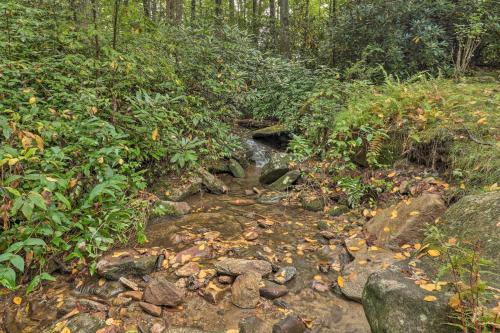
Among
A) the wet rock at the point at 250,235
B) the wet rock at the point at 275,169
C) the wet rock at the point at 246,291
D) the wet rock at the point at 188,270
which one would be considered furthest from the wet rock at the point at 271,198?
the wet rock at the point at 246,291

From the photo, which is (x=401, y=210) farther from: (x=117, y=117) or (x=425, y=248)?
(x=117, y=117)

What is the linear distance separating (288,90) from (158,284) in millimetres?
7788

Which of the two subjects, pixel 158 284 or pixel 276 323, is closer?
pixel 276 323

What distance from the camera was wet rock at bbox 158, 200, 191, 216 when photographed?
17.1ft

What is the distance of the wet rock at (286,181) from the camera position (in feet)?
21.4

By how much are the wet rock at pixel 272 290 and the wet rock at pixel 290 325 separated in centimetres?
34

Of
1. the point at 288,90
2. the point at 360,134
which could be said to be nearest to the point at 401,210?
the point at 360,134

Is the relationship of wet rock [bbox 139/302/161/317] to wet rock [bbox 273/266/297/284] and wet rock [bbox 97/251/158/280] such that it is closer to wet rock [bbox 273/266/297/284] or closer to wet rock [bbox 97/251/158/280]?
wet rock [bbox 97/251/158/280]

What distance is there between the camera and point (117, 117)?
158 inches

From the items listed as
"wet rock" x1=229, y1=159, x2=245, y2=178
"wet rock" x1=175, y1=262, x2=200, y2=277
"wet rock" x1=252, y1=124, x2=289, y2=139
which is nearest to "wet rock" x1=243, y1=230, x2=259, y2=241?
"wet rock" x1=175, y1=262, x2=200, y2=277

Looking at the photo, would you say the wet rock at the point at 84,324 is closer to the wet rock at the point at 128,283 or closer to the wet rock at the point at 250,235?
the wet rock at the point at 128,283

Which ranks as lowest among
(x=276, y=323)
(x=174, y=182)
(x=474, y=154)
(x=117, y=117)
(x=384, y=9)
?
(x=276, y=323)

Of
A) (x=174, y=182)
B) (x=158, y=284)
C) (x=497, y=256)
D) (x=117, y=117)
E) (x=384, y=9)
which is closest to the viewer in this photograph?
(x=497, y=256)

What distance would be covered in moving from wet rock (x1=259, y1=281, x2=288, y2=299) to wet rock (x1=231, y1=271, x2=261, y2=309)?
0.22 feet
